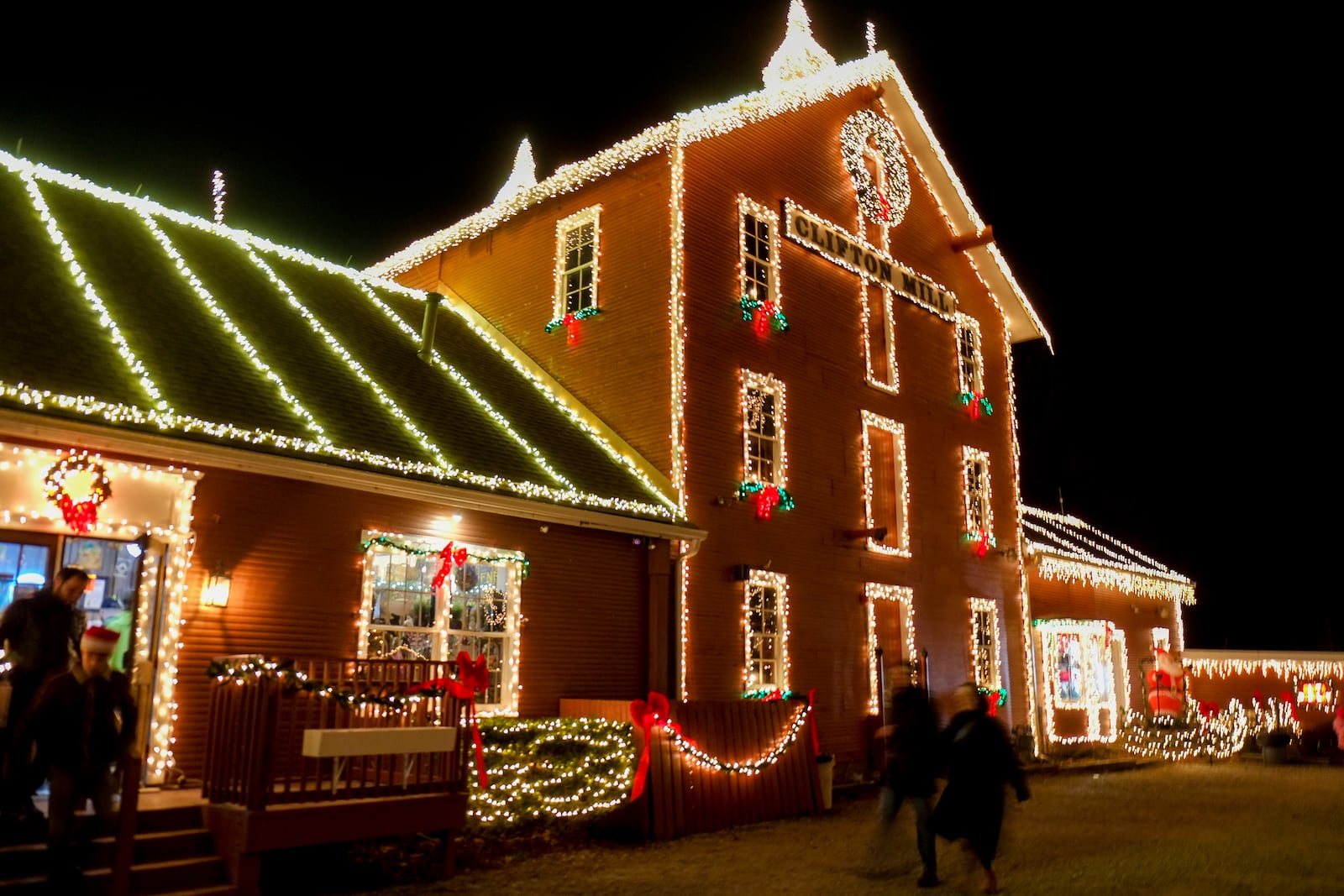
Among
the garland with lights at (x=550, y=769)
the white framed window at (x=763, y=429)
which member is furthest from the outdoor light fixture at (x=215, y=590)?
the white framed window at (x=763, y=429)

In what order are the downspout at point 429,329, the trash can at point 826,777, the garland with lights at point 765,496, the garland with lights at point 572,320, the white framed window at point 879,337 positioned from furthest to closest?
the white framed window at point 879,337
the garland with lights at point 572,320
the garland with lights at point 765,496
the downspout at point 429,329
the trash can at point 826,777

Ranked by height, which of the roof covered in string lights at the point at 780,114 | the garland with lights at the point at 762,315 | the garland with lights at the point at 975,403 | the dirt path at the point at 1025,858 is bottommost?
the dirt path at the point at 1025,858

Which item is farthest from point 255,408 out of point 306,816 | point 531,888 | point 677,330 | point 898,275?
point 898,275

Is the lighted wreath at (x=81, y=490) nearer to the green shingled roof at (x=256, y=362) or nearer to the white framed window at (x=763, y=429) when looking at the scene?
the green shingled roof at (x=256, y=362)

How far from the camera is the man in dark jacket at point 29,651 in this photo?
7457mm

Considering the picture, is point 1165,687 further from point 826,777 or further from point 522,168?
point 522,168

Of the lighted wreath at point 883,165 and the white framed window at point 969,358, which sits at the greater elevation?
the lighted wreath at point 883,165

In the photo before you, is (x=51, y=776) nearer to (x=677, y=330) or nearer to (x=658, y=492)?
(x=658, y=492)

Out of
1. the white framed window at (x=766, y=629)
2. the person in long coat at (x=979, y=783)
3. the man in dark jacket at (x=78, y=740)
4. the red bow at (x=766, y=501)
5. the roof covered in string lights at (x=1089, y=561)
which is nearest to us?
the man in dark jacket at (x=78, y=740)

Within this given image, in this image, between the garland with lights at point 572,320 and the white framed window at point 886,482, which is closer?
the garland with lights at point 572,320

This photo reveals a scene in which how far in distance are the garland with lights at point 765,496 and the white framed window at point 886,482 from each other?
2.31 m

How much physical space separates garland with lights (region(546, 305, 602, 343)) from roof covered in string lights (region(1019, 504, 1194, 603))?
10430 mm

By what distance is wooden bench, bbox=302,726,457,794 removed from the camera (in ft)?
27.3

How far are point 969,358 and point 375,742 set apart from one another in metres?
15.9
